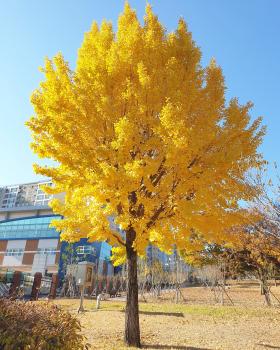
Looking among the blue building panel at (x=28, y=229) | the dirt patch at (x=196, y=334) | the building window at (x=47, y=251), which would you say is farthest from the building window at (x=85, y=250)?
the dirt patch at (x=196, y=334)

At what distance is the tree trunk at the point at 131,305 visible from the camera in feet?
24.1

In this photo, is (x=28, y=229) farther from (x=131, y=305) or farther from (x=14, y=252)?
(x=131, y=305)

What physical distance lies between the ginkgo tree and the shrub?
104 inches

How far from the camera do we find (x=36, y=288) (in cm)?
2019

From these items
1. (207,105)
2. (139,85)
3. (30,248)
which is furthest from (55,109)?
(30,248)

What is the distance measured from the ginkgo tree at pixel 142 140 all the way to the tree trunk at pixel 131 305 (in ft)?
0.08

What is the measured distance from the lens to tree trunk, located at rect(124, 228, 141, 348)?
24.1 feet

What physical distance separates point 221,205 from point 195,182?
0.98 meters

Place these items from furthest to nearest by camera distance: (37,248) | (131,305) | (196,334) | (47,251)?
(37,248) < (47,251) < (196,334) < (131,305)

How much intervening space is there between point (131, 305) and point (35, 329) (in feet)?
14.1

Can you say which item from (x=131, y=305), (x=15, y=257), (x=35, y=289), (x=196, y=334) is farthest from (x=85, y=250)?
(x=131, y=305)

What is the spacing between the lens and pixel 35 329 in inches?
144

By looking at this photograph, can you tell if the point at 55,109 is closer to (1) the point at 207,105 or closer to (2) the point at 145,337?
(1) the point at 207,105

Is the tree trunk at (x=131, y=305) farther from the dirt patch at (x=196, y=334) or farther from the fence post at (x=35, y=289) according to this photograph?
the fence post at (x=35, y=289)
